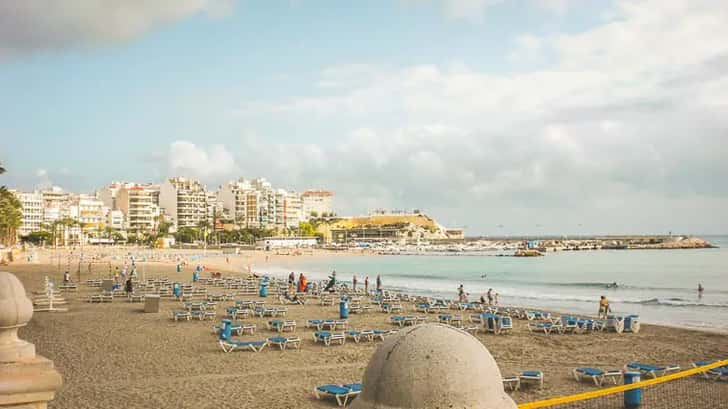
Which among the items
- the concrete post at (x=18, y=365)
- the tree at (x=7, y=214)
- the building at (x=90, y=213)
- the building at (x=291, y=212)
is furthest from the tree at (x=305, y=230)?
the concrete post at (x=18, y=365)

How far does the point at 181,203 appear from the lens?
163375 millimetres

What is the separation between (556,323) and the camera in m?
22.3

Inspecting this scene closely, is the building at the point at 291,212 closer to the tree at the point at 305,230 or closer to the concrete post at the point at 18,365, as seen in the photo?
the tree at the point at 305,230

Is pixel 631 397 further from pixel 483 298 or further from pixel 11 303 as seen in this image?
pixel 483 298

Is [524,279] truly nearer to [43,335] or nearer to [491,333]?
[491,333]

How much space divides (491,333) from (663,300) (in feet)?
80.8

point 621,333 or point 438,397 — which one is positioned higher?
point 438,397

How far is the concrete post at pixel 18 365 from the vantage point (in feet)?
12.9

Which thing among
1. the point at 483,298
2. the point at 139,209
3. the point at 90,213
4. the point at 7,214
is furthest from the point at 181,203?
the point at 483,298

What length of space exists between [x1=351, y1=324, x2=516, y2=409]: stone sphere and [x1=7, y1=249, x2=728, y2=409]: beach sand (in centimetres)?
921

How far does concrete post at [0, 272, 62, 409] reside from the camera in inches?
155

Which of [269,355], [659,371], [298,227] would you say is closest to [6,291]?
[269,355]

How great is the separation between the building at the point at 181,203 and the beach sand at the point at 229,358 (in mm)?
142036

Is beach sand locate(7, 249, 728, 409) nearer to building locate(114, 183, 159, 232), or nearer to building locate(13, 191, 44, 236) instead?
building locate(114, 183, 159, 232)
